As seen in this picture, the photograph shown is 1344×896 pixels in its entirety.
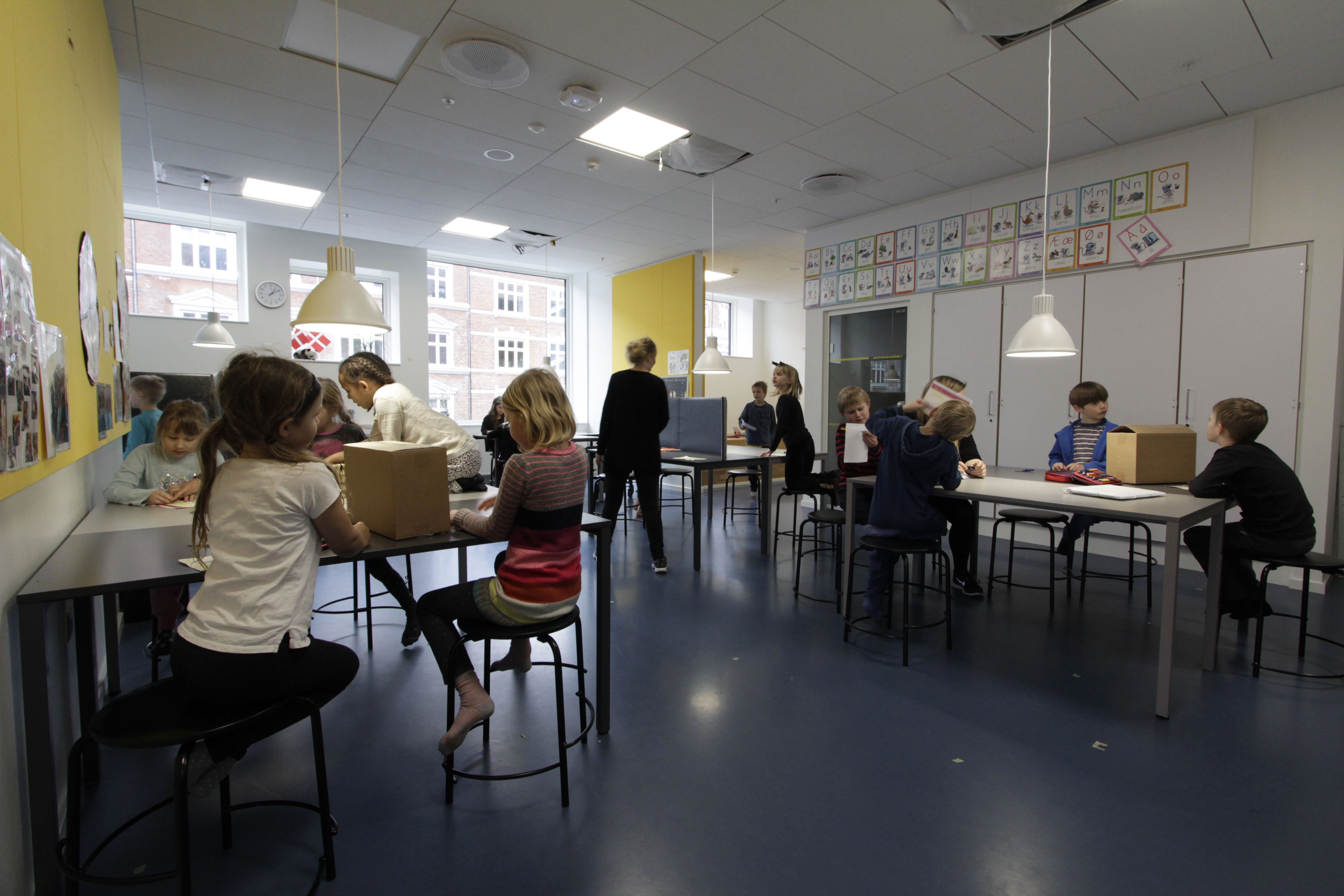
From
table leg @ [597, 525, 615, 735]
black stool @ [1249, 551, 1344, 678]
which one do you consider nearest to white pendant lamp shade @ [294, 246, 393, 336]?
table leg @ [597, 525, 615, 735]

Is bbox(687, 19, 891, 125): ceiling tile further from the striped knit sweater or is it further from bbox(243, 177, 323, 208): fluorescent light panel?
bbox(243, 177, 323, 208): fluorescent light panel

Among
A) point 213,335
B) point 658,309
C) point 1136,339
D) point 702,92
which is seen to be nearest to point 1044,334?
point 1136,339

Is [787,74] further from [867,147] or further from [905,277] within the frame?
[905,277]

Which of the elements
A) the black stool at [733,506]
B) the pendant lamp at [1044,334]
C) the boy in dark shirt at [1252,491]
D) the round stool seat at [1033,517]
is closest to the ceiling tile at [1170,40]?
the pendant lamp at [1044,334]

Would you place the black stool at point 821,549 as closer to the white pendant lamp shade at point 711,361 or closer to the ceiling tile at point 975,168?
the white pendant lamp shade at point 711,361

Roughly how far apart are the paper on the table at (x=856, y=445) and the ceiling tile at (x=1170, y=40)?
212 centimetres

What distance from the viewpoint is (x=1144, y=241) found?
13.8ft

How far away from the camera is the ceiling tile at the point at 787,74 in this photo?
122 inches

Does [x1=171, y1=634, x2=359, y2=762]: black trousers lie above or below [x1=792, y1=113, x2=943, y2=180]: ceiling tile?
below

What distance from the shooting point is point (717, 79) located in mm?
3455

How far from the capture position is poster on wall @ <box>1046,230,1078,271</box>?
4535mm

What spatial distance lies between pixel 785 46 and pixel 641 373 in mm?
1850

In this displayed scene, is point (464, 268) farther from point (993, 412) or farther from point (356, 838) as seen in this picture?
point (356, 838)

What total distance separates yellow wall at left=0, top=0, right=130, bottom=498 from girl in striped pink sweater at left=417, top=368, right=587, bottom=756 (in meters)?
0.94
